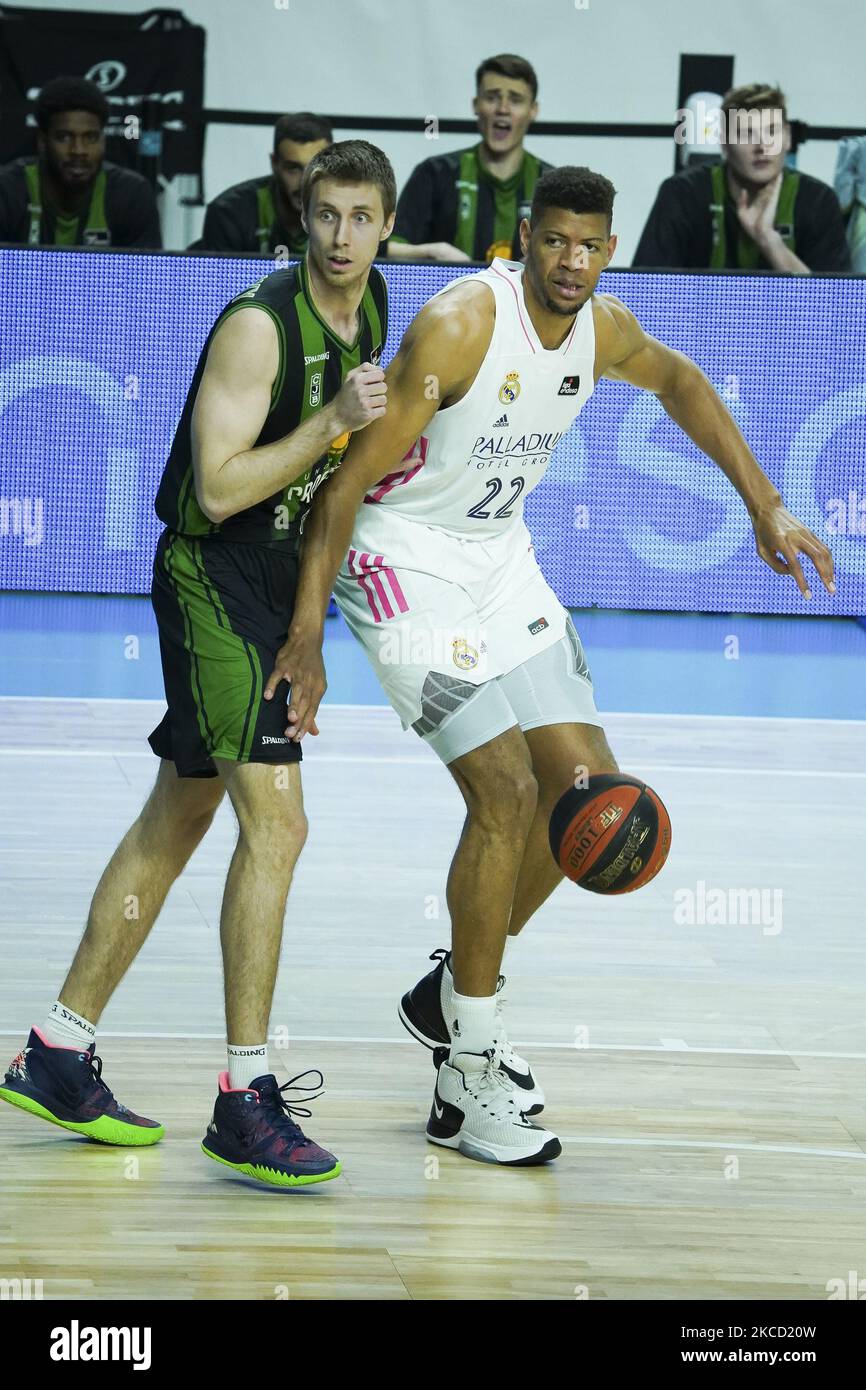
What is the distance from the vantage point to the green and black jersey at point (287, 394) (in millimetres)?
3912

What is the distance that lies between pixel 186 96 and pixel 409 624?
30.0 feet

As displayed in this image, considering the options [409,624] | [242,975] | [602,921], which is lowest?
[602,921]

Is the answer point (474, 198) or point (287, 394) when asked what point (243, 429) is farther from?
point (474, 198)

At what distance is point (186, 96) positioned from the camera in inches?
497

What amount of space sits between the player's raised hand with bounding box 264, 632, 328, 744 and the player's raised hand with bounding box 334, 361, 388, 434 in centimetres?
44

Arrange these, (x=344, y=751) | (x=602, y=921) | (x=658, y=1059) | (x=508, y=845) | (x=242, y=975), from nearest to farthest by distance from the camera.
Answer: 1. (x=242, y=975)
2. (x=508, y=845)
3. (x=658, y=1059)
4. (x=602, y=921)
5. (x=344, y=751)

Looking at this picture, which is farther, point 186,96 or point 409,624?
point 186,96

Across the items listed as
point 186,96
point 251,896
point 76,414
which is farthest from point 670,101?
point 251,896

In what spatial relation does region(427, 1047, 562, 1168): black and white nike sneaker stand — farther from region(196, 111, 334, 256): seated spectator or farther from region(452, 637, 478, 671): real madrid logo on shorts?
region(196, 111, 334, 256): seated spectator

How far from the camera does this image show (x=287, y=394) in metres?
3.94

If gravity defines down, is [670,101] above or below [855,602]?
above

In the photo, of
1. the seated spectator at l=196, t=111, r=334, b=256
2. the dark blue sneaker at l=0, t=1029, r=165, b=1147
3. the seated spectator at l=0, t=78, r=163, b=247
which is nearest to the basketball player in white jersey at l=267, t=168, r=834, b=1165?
the dark blue sneaker at l=0, t=1029, r=165, b=1147

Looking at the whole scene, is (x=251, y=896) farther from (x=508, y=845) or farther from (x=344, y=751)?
(x=344, y=751)

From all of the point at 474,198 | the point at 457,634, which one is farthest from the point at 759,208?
the point at 457,634
